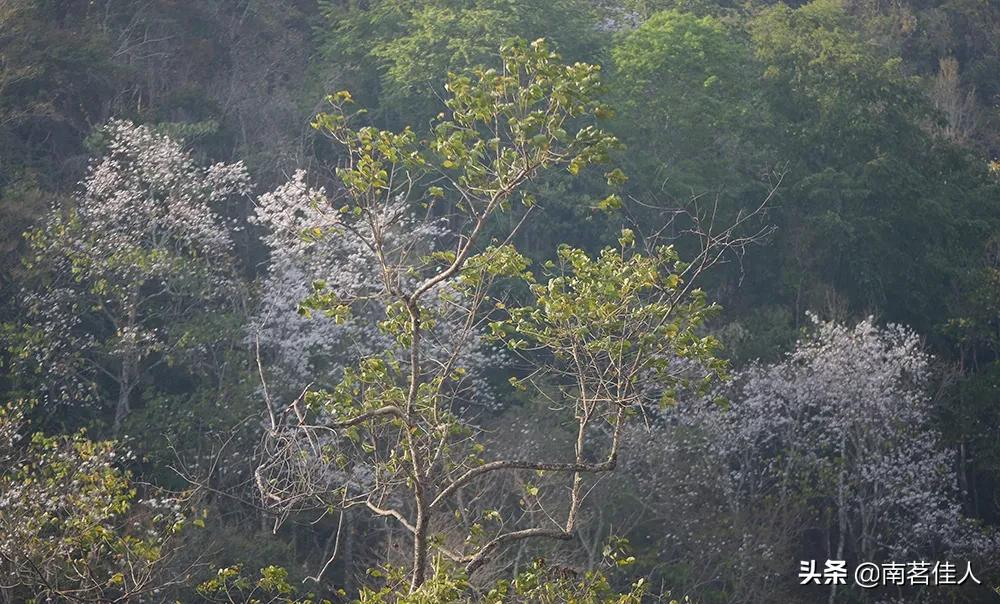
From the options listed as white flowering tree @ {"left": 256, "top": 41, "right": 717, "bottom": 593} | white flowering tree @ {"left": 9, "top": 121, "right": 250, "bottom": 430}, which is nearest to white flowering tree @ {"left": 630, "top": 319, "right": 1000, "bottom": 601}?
white flowering tree @ {"left": 9, "top": 121, "right": 250, "bottom": 430}

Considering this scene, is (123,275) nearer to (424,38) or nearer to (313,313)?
(313,313)

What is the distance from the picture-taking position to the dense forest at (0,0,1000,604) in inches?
325

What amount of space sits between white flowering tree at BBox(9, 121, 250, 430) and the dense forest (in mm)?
→ 80

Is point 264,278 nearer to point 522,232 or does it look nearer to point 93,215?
point 93,215

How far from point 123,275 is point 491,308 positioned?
5.78 metres

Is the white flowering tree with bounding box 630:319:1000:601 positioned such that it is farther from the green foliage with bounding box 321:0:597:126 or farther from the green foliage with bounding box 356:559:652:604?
the green foliage with bounding box 356:559:652:604

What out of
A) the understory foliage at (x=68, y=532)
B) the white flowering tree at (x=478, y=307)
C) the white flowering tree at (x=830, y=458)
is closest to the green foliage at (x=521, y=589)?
the white flowering tree at (x=478, y=307)

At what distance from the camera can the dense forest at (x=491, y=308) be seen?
8258 mm

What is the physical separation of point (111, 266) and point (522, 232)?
33.9 ft

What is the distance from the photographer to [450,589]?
712cm

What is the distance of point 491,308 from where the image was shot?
21406 millimetres

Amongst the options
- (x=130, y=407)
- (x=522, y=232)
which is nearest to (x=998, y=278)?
(x=522, y=232)

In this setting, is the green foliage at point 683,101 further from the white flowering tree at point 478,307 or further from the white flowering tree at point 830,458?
the white flowering tree at point 478,307

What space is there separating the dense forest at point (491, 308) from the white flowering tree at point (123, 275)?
0.26ft
